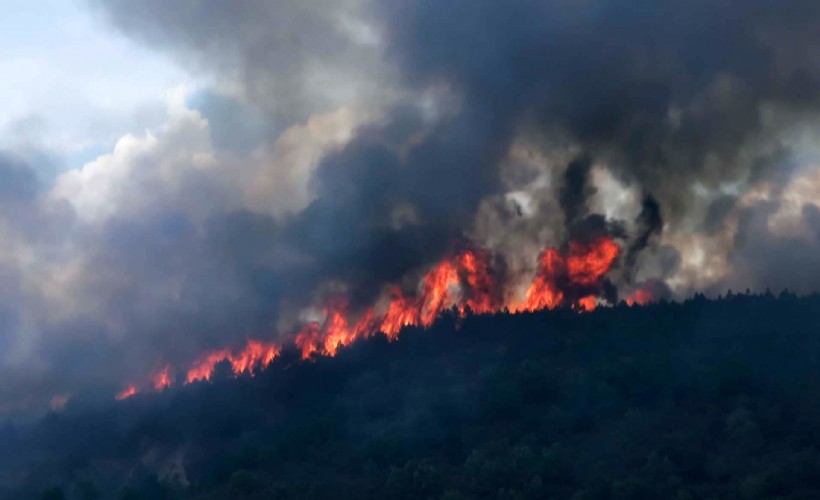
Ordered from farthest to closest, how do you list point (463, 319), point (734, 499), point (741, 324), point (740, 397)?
point (463, 319)
point (741, 324)
point (740, 397)
point (734, 499)

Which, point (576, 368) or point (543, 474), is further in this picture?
point (576, 368)

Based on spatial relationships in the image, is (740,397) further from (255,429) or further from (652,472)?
(255,429)

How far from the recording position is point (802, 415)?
99.6 meters

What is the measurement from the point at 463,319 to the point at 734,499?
54.1 meters

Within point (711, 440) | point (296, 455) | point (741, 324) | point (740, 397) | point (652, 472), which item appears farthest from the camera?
point (741, 324)

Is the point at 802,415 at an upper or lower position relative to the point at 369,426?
lower

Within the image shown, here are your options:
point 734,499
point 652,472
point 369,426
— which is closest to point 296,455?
point 369,426

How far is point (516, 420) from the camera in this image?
113438 millimetres

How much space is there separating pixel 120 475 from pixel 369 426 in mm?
31158

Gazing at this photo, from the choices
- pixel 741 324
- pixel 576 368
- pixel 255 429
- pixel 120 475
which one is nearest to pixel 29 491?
pixel 120 475

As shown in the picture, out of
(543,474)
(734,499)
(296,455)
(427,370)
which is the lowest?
(734,499)

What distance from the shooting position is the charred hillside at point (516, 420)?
314 ft

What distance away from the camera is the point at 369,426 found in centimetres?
11888

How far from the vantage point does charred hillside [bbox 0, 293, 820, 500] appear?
314ft
